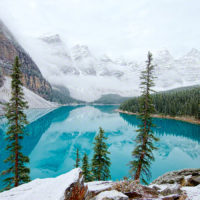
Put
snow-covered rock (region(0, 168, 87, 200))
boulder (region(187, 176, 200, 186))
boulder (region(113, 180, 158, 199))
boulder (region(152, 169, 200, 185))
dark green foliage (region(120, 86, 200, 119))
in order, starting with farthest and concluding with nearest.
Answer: dark green foliage (region(120, 86, 200, 119)), boulder (region(152, 169, 200, 185)), boulder (region(187, 176, 200, 186)), boulder (region(113, 180, 158, 199)), snow-covered rock (region(0, 168, 87, 200))

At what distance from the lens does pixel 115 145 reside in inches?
1716

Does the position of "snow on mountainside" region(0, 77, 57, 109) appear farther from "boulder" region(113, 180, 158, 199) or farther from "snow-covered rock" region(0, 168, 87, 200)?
"boulder" region(113, 180, 158, 199)

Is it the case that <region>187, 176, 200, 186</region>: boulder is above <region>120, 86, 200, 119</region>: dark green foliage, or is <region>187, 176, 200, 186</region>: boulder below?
below

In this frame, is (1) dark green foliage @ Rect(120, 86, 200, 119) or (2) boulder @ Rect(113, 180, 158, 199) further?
(1) dark green foliage @ Rect(120, 86, 200, 119)

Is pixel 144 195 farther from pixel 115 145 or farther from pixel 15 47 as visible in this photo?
pixel 15 47

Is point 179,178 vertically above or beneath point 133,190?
beneath

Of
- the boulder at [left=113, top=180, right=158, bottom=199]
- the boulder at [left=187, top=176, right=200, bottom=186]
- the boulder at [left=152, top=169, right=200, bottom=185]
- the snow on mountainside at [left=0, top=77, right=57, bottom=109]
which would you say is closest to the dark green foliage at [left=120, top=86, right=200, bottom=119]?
the boulder at [left=152, top=169, right=200, bottom=185]

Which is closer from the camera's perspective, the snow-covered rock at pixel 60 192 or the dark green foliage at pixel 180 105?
the snow-covered rock at pixel 60 192

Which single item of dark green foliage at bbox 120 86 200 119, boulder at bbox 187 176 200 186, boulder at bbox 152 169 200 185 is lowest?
boulder at bbox 152 169 200 185

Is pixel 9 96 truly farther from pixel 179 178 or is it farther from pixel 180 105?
pixel 180 105

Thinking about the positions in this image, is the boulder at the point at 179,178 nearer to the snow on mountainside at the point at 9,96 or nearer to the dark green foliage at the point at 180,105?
the dark green foliage at the point at 180,105

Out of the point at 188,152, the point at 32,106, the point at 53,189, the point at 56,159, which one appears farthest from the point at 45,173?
the point at 32,106

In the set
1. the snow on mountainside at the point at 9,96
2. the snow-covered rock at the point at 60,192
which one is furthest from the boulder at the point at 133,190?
the snow on mountainside at the point at 9,96

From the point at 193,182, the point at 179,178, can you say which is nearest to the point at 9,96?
the point at 179,178
